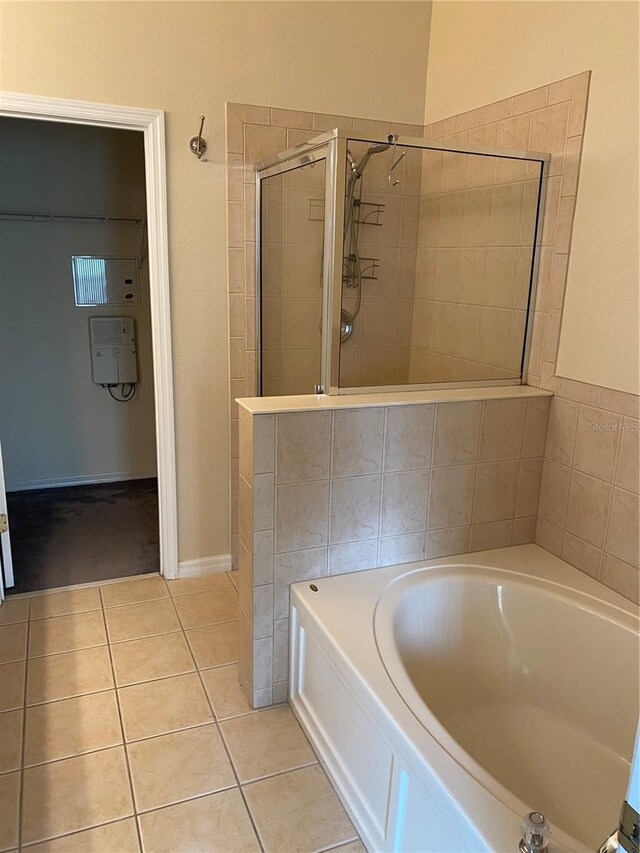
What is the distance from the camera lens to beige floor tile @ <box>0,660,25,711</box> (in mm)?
2168

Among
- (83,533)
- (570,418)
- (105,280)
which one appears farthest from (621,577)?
(105,280)

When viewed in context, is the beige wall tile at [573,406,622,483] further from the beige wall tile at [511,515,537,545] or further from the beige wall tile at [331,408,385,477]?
the beige wall tile at [331,408,385,477]

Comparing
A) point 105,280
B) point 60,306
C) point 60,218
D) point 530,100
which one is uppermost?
point 530,100

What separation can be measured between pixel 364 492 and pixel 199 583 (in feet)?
4.28

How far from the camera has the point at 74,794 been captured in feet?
5.94

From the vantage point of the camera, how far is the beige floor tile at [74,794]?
1713 millimetres

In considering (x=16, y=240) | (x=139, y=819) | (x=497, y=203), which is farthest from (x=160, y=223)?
(x=139, y=819)

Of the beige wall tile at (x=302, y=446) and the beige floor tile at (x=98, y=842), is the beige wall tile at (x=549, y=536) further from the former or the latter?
the beige floor tile at (x=98, y=842)

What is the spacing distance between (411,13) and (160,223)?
5.03 ft

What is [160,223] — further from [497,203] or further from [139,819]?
[139,819]

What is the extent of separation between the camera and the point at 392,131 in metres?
2.97

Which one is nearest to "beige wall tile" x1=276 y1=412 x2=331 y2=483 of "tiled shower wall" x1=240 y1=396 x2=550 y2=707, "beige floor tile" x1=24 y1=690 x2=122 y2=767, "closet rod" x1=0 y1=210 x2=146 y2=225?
"tiled shower wall" x1=240 y1=396 x2=550 y2=707

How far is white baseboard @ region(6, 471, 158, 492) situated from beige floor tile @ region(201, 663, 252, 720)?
228 cm

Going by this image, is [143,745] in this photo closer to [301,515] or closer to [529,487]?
[301,515]
